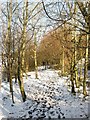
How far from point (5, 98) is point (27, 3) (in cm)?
634

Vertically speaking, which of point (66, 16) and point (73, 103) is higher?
point (66, 16)

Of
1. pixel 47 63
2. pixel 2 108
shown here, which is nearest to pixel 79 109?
pixel 2 108

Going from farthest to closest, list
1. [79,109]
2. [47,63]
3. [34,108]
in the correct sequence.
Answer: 1. [47,63]
2. [34,108]
3. [79,109]

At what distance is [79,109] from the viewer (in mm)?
13422

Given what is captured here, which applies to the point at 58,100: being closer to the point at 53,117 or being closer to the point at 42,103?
the point at 42,103

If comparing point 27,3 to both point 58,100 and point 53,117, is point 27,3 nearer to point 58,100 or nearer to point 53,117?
point 58,100

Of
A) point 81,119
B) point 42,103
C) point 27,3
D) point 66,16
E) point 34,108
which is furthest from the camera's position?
point 27,3

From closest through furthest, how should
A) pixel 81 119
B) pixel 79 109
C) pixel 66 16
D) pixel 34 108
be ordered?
pixel 66 16 < pixel 81 119 < pixel 79 109 < pixel 34 108

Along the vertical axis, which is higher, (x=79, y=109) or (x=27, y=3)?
(x=27, y=3)

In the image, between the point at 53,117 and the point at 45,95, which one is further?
the point at 45,95

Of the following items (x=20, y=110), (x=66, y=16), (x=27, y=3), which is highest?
(x=27, y=3)

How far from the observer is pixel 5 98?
17.5 metres

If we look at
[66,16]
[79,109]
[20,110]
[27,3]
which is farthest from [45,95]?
[66,16]

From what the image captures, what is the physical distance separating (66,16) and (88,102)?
27.5 feet
